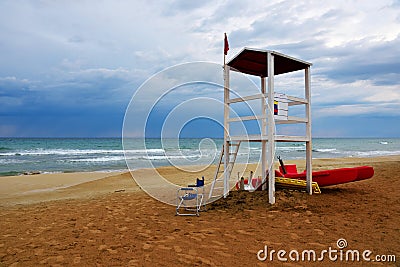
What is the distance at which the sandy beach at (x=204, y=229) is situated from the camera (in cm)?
478

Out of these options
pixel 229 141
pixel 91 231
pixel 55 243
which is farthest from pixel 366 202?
pixel 55 243

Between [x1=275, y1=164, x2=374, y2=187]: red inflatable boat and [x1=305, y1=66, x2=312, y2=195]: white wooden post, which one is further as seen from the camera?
[x1=275, y1=164, x2=374, y2=187]: red inflatable boat

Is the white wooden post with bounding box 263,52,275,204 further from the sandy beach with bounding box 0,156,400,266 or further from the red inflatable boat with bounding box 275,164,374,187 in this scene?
the red inflatable boat with bounding box 275,164,374,187

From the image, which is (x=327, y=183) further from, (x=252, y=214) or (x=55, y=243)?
Answer: (x=55, y=243)

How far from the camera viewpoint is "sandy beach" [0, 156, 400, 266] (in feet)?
15.7

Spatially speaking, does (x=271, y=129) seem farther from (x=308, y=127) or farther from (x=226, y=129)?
(x=308, y=127)

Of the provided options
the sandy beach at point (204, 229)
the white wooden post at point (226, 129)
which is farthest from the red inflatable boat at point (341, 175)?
the white wooden post at point (226, 129)

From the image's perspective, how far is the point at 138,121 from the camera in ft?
23.9

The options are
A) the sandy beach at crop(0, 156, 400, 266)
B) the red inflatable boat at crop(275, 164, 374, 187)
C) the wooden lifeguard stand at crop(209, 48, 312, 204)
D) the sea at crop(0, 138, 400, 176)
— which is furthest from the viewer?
the sea at crop(0, 138, 400, 176)

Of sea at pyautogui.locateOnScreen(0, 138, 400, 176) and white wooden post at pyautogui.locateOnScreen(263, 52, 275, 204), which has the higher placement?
white wooden post at pyautogui.locateOnScreen(263, 52, 275, 204)

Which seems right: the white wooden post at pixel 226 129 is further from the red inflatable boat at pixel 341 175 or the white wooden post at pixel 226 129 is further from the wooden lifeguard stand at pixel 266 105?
the red inflatable boat at pixel 341 175

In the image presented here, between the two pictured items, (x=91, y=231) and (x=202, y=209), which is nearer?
(x=91, y=231)

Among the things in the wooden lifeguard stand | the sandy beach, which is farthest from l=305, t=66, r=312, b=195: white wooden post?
the sandy beach

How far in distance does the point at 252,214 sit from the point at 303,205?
4.46 ft
